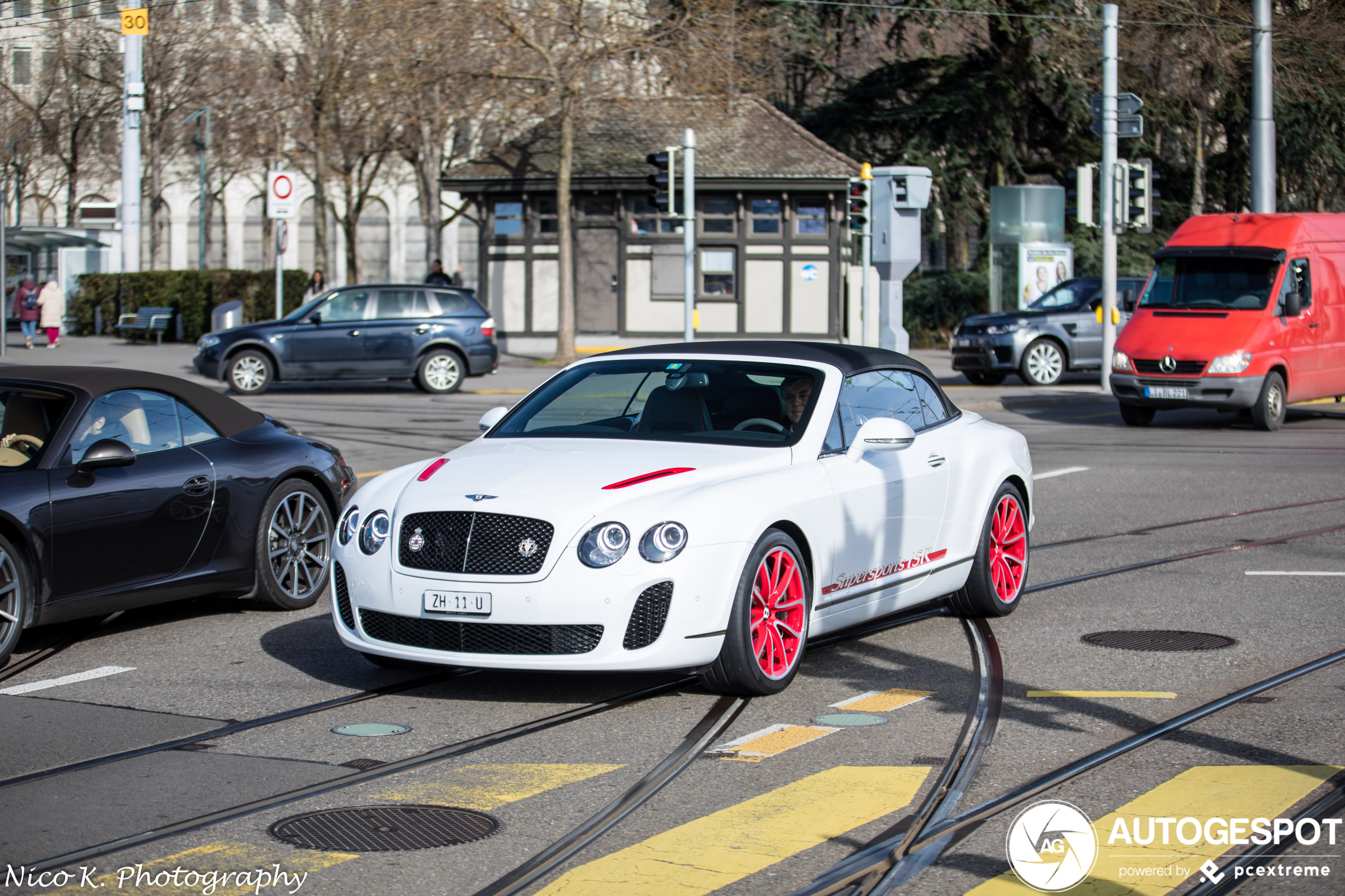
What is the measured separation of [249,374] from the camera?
2592 cm

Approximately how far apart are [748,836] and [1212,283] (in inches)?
686

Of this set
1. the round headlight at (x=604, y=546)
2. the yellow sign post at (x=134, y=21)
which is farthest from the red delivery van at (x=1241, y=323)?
the yellow sign post at (x=134, y=21)

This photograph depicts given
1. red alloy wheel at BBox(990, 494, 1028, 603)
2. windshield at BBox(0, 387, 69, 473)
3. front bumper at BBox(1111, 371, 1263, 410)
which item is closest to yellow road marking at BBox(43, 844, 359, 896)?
windshield at BBox(0, 387, 69, 473)

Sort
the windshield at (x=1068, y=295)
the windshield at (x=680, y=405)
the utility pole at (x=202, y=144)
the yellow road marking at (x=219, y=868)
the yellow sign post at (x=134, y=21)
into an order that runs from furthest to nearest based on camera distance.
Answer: the utility pole at (x=202, y=144) < the yellow sign post at (x=134, y=21) < the windshield at (x=1068, y=295) < the windshield at (x=680, y=405) < the yellow road marking at (x=219, y=868)

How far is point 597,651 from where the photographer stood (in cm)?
612

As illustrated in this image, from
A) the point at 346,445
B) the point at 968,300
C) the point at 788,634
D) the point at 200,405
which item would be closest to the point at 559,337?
the point at 968,300

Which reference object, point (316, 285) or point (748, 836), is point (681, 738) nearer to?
point (748, 836)

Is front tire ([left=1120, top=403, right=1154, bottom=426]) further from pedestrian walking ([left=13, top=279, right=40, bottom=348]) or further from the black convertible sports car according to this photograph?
pedestrian walking ([left=13, top=279, right=40, bottom=348])

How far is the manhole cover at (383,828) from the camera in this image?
15.1 ft

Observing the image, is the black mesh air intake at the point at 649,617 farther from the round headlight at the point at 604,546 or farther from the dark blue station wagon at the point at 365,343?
the dark blue station wagon at the point at 365,343

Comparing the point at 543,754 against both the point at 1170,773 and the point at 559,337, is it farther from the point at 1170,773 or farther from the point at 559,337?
the point at 559,337

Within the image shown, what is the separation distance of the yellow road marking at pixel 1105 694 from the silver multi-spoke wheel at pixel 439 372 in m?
20.8

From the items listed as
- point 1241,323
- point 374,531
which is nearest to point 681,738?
point 374,531

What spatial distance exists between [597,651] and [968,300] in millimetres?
34693
